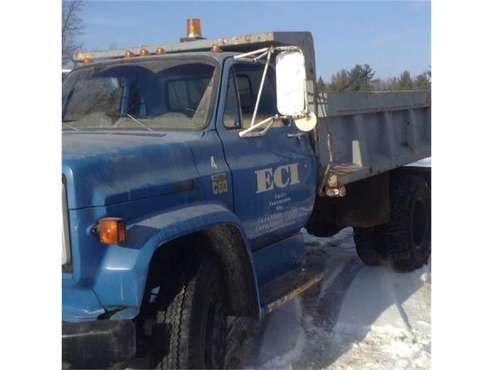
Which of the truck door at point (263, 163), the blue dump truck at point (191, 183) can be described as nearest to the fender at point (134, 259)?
the blue dump truck at point (191, 183)

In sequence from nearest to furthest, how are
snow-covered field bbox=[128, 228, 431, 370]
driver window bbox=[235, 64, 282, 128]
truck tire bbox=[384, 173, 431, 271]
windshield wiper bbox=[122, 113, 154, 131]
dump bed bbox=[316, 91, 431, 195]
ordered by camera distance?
windshield wiper bbox=[122, 113, 154, 131] < driver window bbox=[235, 64, 282, 128] < snow-covered field bbox=[128, 228, 431, 370] < dump bed bbox=[316, 91, 431, 195] < truck tire bbox=[384, 173, 431, 271]

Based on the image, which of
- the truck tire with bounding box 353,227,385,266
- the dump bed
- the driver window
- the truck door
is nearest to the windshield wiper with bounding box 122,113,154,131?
the truck door

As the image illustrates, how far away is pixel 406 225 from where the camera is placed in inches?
245

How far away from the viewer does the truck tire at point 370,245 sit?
20.8 feet

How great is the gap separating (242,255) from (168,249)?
53 centimetres

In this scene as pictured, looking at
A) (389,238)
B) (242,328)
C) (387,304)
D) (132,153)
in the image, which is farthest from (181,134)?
(389,238)

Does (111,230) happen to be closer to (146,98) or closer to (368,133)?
(146,98)

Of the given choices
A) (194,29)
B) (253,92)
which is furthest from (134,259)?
(194,29)

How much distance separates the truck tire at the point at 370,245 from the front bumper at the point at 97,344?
410 centimetres

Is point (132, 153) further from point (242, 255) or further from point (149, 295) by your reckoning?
point (242, 255)

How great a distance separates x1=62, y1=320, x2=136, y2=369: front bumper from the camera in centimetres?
257

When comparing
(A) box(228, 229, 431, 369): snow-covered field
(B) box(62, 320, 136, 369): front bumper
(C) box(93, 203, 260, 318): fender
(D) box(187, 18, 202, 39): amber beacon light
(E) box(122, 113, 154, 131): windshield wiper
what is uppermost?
(D) box(187, 18, 202, 39): amber beacon light

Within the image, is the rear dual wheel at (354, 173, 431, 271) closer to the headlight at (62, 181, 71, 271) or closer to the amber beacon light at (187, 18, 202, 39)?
the amber beacon light at (187, 18, 202, 39)

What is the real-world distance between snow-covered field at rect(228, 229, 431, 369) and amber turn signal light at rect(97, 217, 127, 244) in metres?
→ 1.42
